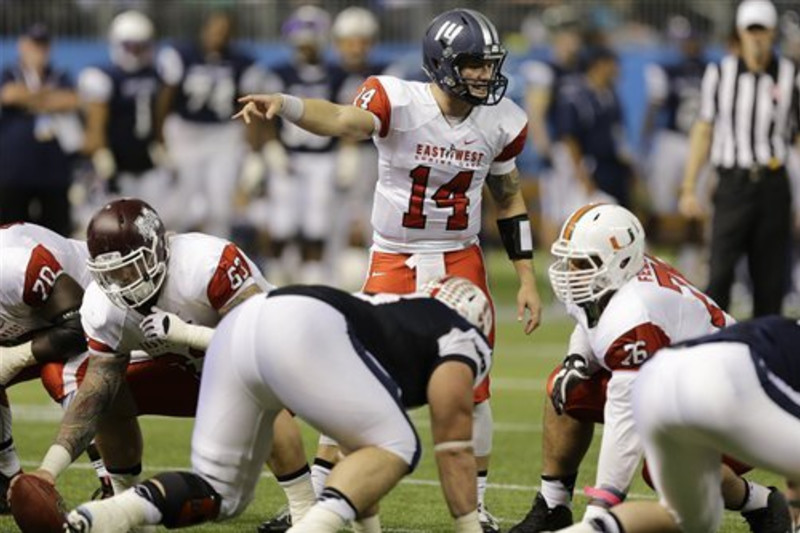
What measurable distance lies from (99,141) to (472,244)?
7080 millimetres

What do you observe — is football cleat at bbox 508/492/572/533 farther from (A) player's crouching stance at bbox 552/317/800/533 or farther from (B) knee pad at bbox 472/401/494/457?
(A) player's crouching stance at bbox 552/317/800/533

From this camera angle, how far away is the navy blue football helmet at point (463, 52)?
581 cm

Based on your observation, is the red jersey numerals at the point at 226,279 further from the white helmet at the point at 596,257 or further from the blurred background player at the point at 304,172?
the blurred background player at the point at 304,172

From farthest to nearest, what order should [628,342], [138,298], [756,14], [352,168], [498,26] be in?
[498,26], [352,168], [756,14], [138,298], [628,342]

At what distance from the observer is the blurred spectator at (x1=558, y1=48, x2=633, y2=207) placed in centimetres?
1267

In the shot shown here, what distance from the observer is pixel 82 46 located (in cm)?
1538

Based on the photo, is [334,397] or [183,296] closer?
[334,397]

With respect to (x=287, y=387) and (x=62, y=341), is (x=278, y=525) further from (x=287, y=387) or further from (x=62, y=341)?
(x=287, y=387)

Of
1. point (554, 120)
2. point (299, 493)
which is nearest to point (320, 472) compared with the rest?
point (299, 493)

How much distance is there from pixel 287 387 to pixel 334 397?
12 cm

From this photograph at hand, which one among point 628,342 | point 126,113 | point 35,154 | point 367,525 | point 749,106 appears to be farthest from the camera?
point 126,113

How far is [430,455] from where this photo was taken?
7.33 meters

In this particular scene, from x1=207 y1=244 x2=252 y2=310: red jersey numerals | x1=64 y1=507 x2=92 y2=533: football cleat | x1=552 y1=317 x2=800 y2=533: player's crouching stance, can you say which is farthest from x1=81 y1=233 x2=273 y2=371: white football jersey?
x1=552 y1=317 x2=800 y2=533: player's crouching stance

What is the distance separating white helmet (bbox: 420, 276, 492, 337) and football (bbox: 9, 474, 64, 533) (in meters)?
1.12
